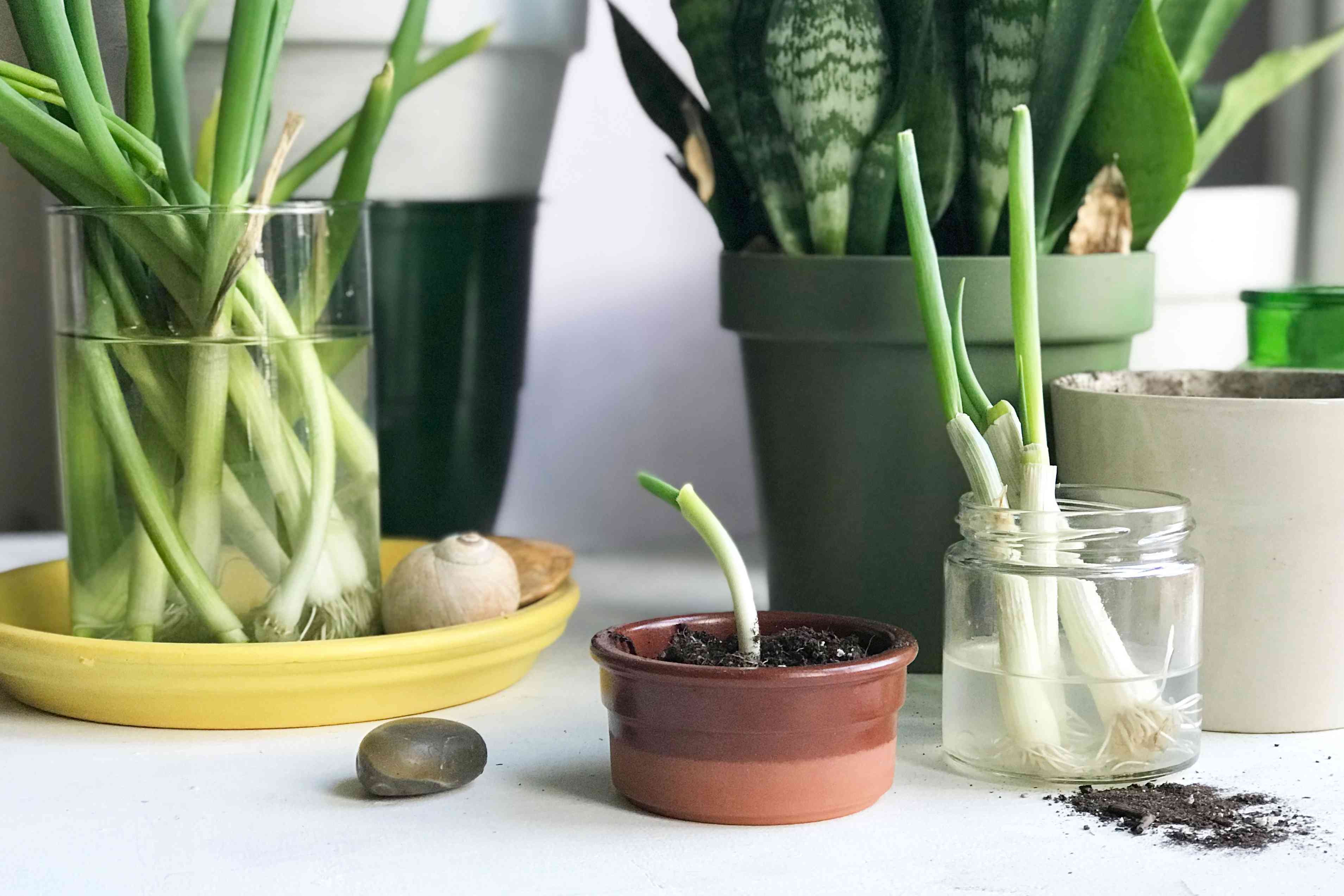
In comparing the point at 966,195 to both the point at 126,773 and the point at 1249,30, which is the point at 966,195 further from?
the point at 1249,30

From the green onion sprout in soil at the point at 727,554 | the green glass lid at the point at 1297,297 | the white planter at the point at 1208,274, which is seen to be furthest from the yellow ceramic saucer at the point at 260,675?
the white planter at the point at 1208,274

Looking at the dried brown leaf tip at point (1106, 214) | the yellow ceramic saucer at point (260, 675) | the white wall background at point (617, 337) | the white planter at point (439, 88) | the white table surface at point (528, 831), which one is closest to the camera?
the white table surface at point (528, 831)

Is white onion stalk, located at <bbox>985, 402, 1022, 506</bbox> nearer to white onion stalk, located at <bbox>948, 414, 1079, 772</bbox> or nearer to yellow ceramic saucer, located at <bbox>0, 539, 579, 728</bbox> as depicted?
white onion stalk, located at <bbox>948, 414, 1079, 772</bbox>

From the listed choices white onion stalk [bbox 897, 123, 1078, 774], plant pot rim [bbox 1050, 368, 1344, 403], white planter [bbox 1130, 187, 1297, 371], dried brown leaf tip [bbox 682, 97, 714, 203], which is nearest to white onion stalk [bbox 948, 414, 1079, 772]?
white onion stalk [bbox 897, 123, 1078, 774]

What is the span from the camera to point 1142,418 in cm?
51

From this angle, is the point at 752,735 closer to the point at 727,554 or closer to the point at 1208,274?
the point at 727,554

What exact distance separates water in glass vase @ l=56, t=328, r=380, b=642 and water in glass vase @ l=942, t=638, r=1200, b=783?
0.23 metres

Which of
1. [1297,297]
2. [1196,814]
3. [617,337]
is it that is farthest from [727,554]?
[617,337]

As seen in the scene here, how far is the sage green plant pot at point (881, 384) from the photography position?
1.88 ft

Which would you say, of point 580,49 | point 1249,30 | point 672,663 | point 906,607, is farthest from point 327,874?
point 1249,30

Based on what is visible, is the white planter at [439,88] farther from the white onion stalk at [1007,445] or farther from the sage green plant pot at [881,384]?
the white onion stalk at [1007,445]

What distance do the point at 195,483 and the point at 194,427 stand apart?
0.8 inches

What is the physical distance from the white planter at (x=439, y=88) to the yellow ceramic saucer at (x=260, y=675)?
32cm

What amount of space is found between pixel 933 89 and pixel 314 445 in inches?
10.5
